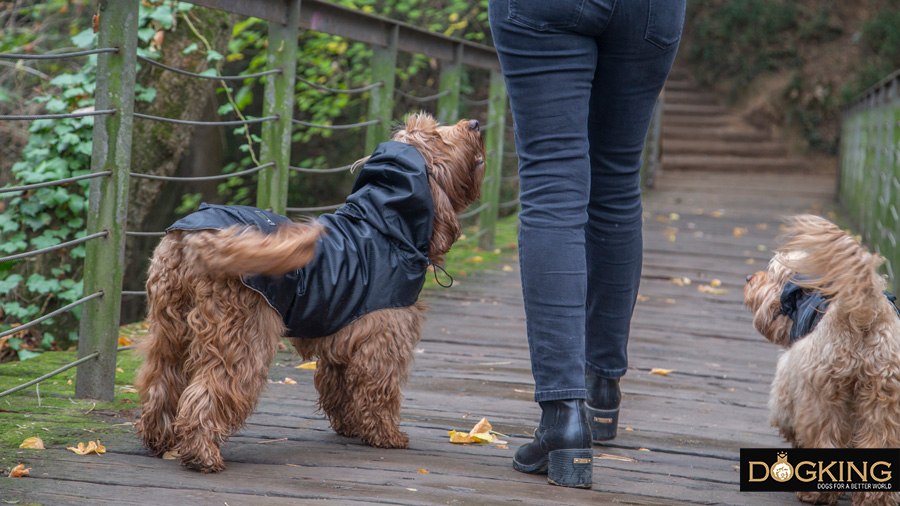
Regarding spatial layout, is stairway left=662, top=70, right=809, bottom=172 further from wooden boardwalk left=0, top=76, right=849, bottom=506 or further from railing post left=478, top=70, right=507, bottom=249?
wooden boardwalk left=0, top=76, right=849, bottom=506

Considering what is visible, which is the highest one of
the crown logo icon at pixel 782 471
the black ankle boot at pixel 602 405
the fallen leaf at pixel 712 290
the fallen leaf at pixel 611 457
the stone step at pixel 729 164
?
the stone step at pixel 729 164

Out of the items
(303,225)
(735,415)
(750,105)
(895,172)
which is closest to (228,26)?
(303,225)

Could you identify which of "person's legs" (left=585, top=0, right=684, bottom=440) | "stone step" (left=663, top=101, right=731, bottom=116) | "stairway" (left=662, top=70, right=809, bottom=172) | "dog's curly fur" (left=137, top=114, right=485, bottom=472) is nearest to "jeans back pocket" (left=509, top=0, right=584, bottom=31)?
"person's legs" (left=585, top=0, right=684, bottom=440)

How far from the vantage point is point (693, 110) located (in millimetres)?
17156

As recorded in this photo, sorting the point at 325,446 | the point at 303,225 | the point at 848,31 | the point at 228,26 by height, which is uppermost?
the point at 848,31

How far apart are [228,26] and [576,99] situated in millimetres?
3961

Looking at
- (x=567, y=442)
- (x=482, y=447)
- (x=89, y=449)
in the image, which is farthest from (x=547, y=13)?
(x=89, y=449)

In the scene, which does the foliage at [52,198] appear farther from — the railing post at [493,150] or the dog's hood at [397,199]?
the railing post at [493,150]

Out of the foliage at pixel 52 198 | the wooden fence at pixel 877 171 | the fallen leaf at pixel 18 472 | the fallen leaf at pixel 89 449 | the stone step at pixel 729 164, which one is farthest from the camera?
the stone step at pixel 729 164

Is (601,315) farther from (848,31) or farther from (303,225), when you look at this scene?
(848,31)

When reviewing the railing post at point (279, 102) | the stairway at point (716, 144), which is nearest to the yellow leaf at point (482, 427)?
the railing post at point (279, 102)

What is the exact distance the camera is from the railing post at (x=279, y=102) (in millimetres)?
3881

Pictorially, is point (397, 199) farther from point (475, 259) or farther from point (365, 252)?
point (475, 259)

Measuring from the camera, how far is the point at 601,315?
8.59 feet
